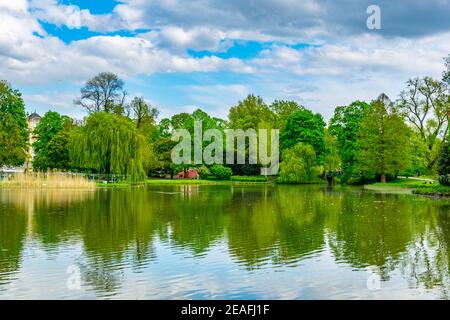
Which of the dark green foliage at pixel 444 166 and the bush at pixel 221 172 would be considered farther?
the bush at pixel 221 172

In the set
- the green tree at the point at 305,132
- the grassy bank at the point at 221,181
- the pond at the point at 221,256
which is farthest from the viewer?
the green tree at the point at 305,132

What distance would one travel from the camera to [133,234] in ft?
50.4

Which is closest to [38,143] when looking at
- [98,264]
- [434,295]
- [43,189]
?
[43,189]

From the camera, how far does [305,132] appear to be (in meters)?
62.5

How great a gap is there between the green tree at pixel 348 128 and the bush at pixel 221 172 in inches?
533

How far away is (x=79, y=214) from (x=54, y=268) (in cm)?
1016

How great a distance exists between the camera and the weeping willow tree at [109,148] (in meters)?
46.6

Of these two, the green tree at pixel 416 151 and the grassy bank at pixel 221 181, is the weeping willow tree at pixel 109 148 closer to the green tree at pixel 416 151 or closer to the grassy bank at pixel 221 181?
the grassy bank at pixel 221 181

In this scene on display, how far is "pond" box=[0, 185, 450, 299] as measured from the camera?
909 centimetres

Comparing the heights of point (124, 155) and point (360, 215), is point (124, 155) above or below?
above

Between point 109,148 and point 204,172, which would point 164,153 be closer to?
point 204,172

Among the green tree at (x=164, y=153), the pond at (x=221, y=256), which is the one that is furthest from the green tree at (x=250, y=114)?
the pond at (x=221, y=256)
